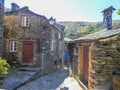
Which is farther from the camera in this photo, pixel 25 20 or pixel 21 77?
pixel 25 20

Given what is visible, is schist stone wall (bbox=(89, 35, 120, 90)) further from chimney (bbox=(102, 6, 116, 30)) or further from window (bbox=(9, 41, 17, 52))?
window (bbox=(9, 41, 17, 52))

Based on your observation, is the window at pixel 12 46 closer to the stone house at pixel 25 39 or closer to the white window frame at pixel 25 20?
the stone house at pixel 25 39

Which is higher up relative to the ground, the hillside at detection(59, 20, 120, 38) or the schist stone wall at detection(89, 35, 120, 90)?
the hillside at detection(59, 20, 120, 38)

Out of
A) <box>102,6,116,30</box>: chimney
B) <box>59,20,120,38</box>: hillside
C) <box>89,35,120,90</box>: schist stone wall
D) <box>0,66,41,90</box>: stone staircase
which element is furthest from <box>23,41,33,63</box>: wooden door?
<box>89,35,120,90</box>: schist stone wall

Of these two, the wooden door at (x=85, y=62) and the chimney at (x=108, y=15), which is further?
the chimney at (x=108, y=15)

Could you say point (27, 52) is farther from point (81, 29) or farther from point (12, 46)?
point (81, 29)

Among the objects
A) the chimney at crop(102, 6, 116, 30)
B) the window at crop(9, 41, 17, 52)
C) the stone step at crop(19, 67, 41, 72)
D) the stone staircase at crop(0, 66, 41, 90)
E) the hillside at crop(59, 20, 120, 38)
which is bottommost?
the stone staircase at crop(0, 66, 41, 90)

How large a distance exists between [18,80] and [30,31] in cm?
730

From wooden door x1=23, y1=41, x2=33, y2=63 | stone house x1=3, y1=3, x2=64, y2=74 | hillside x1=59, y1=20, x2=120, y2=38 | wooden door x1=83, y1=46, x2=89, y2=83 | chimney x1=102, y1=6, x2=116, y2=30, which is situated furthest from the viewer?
hillside x1=59, y1=20, x2=120, y2=38

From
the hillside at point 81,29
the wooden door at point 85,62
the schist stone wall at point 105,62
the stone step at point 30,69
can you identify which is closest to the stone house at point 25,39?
the stone step at point 30,69

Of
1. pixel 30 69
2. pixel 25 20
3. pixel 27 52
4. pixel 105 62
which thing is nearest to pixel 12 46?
pixel 27 52

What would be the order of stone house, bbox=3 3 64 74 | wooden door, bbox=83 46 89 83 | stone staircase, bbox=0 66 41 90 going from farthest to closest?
stone house, bbox=3 3 64 74 < stone staircase, bbox=0 66 41 90 < wooden door, bbox=83 46 89 83

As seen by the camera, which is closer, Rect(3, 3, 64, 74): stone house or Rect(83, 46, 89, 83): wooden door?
Rect(83, 46, 89, 83): wooden door

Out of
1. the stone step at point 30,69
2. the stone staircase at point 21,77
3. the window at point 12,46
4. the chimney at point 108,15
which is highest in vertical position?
the chimney at point 108,15
